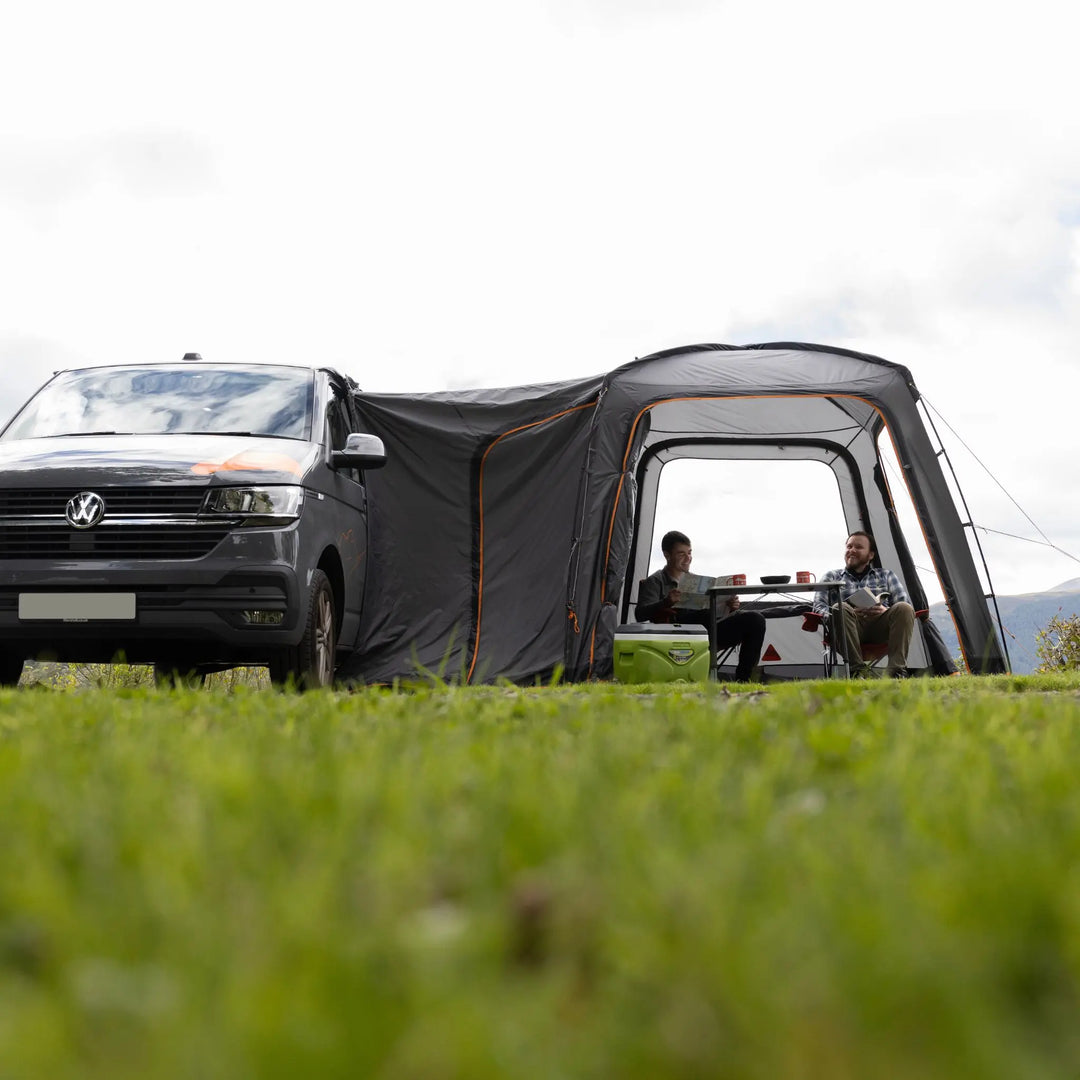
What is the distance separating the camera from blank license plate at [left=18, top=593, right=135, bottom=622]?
5605 millimetres

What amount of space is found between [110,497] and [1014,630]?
707 centimetres

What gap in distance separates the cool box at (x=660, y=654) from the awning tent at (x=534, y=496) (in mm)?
294

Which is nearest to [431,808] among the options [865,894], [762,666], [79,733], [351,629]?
[865,894]

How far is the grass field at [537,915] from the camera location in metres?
0.86

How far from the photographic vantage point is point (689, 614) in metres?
9.98

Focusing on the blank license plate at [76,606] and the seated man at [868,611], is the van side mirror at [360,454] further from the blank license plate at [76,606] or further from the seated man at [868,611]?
the seated man at [868,611]

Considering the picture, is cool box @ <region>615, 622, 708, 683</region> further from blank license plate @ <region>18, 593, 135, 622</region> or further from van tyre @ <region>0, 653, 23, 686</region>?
van tyre @ <region>0, 653, 23, 686</region>

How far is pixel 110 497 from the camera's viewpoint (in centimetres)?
572

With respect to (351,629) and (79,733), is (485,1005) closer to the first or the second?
(79,733)

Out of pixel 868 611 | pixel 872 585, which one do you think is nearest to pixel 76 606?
pixel 868 611

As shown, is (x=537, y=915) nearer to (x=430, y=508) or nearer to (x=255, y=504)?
(x=255, y=504)

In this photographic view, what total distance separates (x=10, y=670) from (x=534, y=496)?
154 inches

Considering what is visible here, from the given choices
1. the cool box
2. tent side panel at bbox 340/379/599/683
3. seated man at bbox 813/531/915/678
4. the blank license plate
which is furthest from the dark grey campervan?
seated man at bbox 813/531/915/678

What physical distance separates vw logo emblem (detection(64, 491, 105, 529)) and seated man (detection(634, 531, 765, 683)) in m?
5.33
